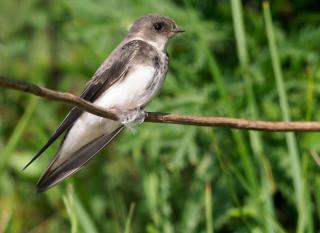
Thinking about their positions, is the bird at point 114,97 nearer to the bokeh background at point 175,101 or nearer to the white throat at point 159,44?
the white throat at point 159,44

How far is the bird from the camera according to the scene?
322 centimetres

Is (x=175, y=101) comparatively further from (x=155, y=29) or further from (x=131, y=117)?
(x=131, y=117)

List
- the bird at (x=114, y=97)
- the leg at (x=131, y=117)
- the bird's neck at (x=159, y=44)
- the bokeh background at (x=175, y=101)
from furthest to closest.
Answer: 1. the bokeh background at (x=175, y=101)
2. the bird's neck at (x=159, y=44)
3. the bird at (x=114, y=97)
4. the leg at (x=131, y=117)

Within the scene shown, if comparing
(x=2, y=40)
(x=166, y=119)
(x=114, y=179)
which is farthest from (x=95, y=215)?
(x=166, y=119)

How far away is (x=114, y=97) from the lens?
11.1ft

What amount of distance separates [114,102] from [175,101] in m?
1.00

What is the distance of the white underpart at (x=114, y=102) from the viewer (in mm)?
3273

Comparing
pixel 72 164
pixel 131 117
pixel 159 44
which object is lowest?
pixel 72 164

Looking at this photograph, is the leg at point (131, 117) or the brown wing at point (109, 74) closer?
the leg at point (131, 117)

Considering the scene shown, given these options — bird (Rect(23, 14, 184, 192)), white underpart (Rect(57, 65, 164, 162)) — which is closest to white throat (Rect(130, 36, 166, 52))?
bird (Rect(23, 14, 184, 192))

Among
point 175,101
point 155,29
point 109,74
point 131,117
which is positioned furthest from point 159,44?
point 175,101

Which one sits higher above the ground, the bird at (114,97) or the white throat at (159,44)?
the white throat at (159,44)

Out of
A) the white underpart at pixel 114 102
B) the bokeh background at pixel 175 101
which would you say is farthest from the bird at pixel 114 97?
the bokeh background at pixel 175 101

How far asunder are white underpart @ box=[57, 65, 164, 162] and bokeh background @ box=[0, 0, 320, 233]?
47cm
